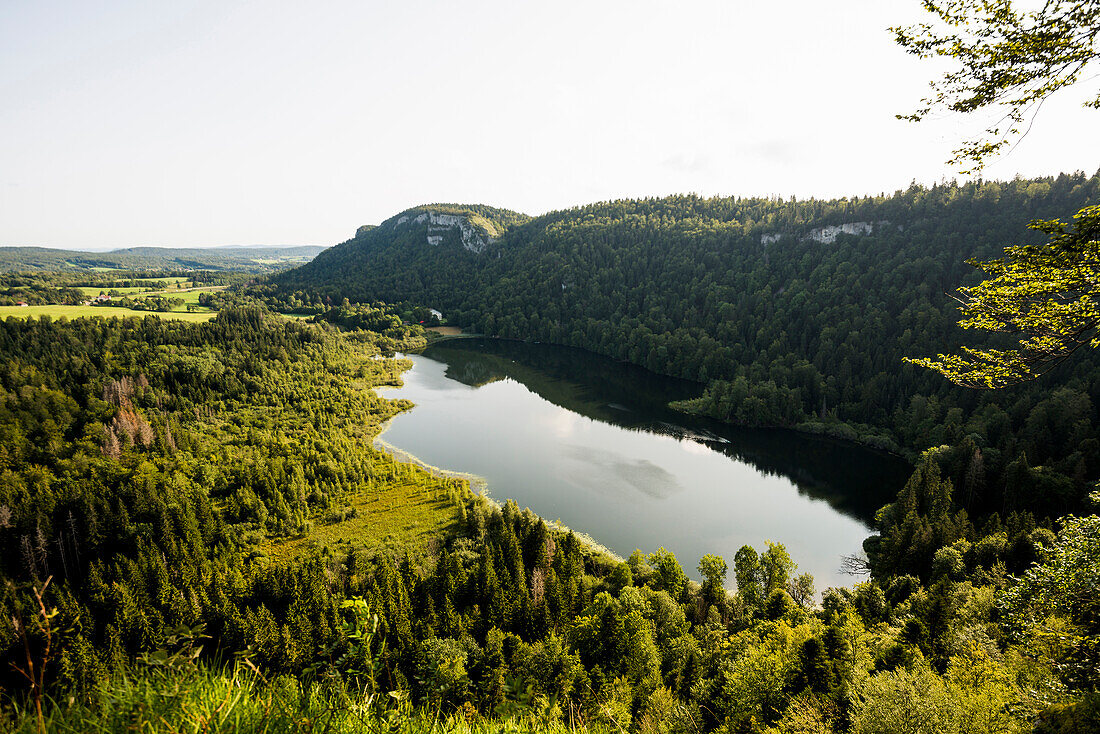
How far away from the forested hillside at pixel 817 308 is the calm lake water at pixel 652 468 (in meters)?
6.11

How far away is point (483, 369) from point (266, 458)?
49.0 m

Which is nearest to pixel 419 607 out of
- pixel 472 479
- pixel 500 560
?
pixel 500 560

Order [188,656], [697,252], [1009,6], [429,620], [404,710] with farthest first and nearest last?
1. [697,252]
2. [429,620]
3. [1009,6]
4. [404,710]
5. [188,656]

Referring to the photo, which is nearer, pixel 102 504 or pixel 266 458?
pixel 102 504

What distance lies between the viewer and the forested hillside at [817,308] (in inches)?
1504

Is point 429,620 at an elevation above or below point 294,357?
below

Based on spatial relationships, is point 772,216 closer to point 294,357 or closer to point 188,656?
point 294,357

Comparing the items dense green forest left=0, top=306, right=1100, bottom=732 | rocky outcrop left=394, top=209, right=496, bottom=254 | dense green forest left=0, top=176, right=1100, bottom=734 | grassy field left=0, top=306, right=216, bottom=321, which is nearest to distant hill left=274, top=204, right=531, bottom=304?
rocky outcrop left=394, top=209, right=496, bottom=254

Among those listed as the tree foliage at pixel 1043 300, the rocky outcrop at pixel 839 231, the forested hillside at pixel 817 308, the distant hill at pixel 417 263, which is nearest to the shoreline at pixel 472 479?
the tree foliage at pixel 1043 300

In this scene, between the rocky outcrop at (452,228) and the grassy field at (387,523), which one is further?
the rocky outcrop at (452,228)

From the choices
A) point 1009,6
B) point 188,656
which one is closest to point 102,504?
point 188,656

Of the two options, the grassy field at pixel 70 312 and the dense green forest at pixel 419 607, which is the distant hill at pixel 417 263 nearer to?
the grassy field at pixel 70 312

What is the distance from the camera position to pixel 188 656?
3.05 metres

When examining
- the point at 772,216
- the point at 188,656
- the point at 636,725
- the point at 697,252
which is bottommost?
the point at 636,725
